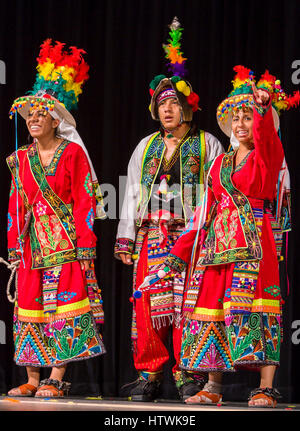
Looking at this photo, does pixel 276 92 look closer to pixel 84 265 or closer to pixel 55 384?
pixel 84 265

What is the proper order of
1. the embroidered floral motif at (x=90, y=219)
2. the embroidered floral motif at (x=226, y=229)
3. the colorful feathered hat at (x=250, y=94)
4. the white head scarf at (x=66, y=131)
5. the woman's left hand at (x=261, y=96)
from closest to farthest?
the woman's left hand at (x=261, y=96) < the embroidered floral motif at (x=226, y=229) < the colorful feathered hat at (x=250, y=94) < the embroidered floral motif at (x=90, y=219) < the white head scarf at (x=66, y=131)

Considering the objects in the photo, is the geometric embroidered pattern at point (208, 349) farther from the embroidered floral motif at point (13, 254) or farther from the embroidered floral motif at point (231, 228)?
the embroidered floral motif at point (13, 254)

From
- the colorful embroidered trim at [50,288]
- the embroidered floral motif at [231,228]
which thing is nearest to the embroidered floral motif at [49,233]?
the colorful embroidered trim at [50,288]

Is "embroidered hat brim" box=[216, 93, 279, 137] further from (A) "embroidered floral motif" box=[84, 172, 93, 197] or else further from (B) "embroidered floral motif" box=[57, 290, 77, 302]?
(B) "embroidered floral motif" box=[57, 290, 77, 302]

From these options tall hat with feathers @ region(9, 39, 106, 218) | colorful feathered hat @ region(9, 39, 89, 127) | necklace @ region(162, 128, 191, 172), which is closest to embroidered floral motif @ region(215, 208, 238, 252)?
necklace @ region(162, 128, 191, 172)

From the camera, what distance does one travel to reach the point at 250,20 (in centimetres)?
528

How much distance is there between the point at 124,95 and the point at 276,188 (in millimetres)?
1610

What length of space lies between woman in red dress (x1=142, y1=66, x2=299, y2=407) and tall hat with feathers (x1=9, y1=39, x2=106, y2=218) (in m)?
0.80

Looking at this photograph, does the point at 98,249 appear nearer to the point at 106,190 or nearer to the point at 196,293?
the point at 106,190

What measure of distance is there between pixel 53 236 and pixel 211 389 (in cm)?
123

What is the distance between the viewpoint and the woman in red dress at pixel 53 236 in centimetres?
464

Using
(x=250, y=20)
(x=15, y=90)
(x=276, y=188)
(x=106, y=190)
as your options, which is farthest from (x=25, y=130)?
(x=276, y=188)

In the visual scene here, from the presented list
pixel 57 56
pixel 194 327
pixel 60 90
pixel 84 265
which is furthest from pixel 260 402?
pixel 57 56

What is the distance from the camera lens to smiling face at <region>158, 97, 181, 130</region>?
4805mm
